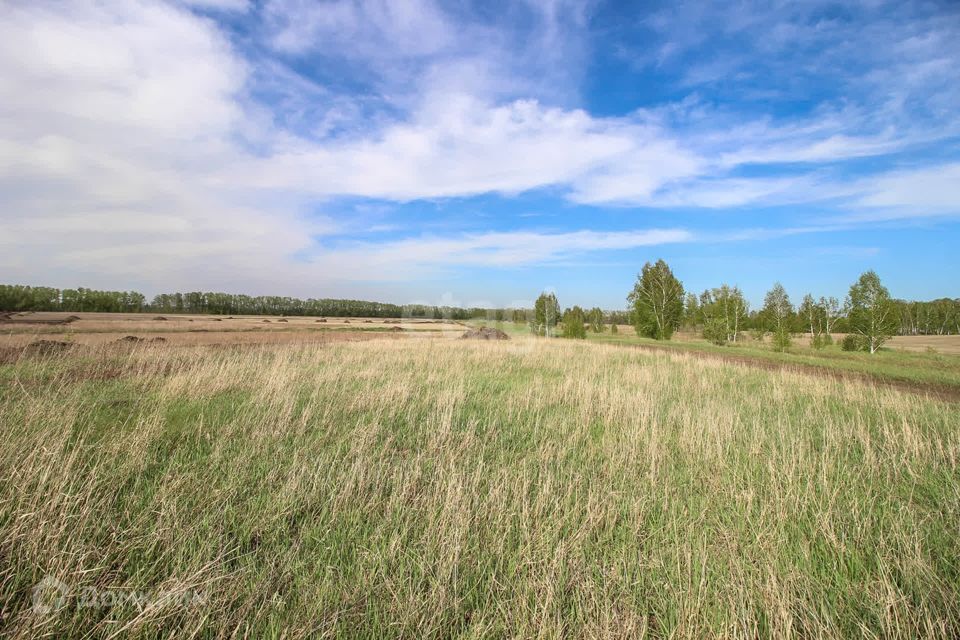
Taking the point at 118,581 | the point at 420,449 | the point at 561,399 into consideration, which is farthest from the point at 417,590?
the point at 561,399

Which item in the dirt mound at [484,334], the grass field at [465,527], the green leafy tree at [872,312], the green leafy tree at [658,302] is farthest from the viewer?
the green leafy tree at [658,302]

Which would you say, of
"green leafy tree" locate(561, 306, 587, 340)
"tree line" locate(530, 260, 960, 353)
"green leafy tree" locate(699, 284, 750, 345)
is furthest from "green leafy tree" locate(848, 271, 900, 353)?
"green leafy tree" locate(561, 306, 587, 340)

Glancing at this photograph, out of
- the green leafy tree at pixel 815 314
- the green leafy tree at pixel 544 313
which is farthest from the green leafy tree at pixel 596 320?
the green leafy tree at pixel 815 314

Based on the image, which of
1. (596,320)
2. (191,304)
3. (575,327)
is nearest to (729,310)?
(575,327)

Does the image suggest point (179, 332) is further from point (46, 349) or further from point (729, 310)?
point (729, 310)

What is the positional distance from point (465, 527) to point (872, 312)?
47.0m

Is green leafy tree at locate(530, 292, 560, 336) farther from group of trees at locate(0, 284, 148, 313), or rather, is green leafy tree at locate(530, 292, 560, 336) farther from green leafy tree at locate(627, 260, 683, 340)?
group of trees at locate(0, 284, 148, 313)

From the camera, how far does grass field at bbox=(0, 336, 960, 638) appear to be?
2449mm

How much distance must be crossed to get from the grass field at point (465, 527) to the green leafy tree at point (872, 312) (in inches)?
1504

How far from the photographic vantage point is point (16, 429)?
5.29 metres

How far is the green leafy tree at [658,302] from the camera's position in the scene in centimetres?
4597

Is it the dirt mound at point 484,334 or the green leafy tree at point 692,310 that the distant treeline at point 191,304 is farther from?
the green leafy tree at point 692,310

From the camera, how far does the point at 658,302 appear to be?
46688 millimetres

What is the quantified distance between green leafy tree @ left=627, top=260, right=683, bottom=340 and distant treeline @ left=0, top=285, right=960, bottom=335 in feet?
22.2
